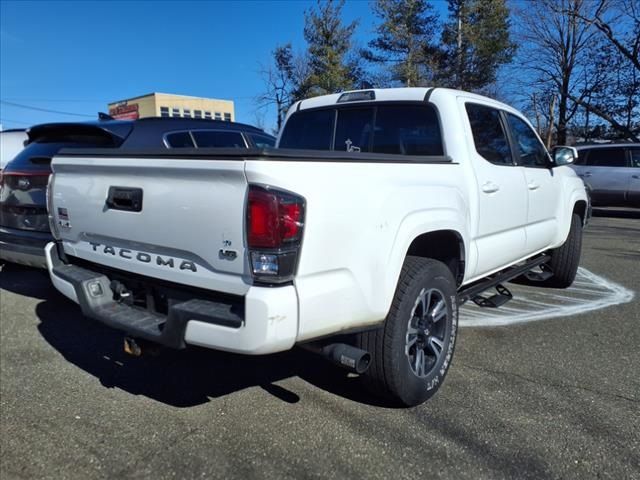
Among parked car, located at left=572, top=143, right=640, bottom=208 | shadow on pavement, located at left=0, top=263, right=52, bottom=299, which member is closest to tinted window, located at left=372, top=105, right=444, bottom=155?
shadow on pavement, located at left=0, top=263, right=52, bottom=299

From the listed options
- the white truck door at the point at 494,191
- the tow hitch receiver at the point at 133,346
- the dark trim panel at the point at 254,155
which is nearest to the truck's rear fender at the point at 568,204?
the white truck door at the point at 494,191

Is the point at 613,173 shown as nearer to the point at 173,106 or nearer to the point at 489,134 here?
the point at 489,134

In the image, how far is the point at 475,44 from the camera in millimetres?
23750

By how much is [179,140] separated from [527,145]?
11.4ft

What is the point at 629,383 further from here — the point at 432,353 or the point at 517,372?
the point at 432,353

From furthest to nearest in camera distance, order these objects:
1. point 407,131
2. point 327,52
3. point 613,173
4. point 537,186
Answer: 1. point 327,52
2. point 613,173
3. point 537,186
4. point 407,131

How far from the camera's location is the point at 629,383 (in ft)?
10.2

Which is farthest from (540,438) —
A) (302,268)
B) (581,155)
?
(581,155)

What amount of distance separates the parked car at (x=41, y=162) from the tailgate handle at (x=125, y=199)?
182cm

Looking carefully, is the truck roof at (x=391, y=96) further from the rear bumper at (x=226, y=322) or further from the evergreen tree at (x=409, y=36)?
the evergreen tree at (x=409, y=36)

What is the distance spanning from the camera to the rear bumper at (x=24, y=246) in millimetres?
4172

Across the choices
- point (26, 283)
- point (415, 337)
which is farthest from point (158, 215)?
point (26, 283)

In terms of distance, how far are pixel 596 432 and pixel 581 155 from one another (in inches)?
505

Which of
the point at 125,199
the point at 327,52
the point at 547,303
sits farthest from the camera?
the point at 327,52
